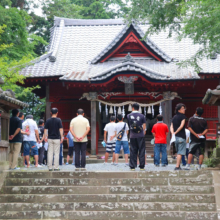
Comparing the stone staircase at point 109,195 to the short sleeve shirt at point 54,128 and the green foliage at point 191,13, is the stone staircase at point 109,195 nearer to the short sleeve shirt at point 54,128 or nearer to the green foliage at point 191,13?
the short sleeve shirt at point 54,128

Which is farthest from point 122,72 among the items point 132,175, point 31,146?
point 132,175

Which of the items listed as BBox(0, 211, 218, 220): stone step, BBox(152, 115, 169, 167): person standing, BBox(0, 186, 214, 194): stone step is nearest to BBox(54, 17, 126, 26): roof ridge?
BBox(152, 115, 169, 167): person standing

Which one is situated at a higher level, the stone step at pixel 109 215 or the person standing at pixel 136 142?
the person standing at pixel 136 142

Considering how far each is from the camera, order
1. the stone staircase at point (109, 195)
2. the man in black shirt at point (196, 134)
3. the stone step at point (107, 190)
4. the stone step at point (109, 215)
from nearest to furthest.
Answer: the stone step at point (109, 215) → the stone staircase at point (109, 195) → the stone step at point (107, 190) → the man in black shirt at point (196, 134)

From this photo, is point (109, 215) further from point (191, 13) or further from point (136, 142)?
point (191, 13)

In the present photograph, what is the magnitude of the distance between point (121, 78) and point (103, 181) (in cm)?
823

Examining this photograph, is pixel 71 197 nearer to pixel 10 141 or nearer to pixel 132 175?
pixel 132 175

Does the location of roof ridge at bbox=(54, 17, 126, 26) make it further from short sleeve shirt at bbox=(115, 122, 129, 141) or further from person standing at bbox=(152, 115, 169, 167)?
person standing at bbox=(152, 115, 169, 167)

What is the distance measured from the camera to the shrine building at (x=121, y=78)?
1703cm

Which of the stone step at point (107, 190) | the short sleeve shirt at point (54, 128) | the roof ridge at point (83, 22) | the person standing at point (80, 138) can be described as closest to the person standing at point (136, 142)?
the person standing at point (80, 138)

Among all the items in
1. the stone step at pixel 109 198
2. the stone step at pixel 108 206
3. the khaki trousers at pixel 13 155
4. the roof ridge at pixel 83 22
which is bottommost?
the stone step at pixel 108 206

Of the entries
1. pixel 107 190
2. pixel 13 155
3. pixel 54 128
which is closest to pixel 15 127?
pixel 13 155

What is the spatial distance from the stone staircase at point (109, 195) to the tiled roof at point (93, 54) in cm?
765

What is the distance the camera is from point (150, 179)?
9.52m
